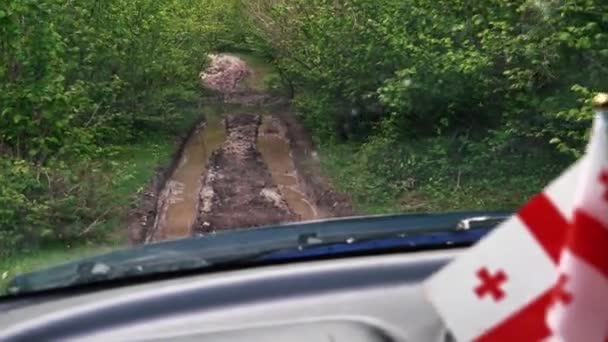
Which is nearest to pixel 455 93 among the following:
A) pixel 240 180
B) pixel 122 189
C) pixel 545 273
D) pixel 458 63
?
pixel 458 63

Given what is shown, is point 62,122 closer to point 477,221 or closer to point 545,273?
point 477,221

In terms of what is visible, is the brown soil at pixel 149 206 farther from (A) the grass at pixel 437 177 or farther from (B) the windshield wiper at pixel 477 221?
(B) the windshield wiper at pixel 477 221

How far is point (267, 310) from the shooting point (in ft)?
6.28

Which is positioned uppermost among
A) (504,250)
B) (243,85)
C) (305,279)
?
(504,250)

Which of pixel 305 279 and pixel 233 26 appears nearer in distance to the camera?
pixel 305 279

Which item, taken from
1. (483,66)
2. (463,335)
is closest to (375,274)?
(463,335)

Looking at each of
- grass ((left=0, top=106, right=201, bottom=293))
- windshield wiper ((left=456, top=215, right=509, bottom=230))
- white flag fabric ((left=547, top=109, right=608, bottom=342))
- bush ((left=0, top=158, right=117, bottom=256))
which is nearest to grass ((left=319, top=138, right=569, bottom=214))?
grass ((left=0, top=106, right=201, bottom=293))

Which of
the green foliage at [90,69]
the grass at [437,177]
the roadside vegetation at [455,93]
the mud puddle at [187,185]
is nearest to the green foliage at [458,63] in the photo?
the roadside vegetation at [455,93]

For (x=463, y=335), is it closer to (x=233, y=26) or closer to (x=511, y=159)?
(x=511, y=159)

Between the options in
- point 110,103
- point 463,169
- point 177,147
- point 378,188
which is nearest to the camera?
point 463,169

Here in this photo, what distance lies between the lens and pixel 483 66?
12750mm

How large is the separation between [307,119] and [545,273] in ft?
76.7

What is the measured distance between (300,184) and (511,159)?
19.9 feet

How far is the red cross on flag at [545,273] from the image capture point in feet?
5.21
